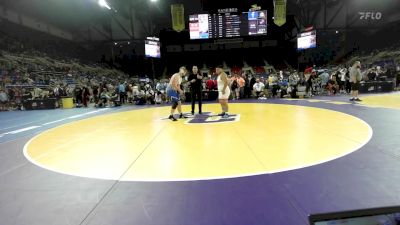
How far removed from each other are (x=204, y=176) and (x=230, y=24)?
17.0 meters

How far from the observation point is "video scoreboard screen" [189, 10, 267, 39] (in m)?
18.5

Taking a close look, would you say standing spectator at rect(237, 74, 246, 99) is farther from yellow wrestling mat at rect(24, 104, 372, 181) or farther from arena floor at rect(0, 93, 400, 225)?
arena floor at rect(0, 93, 400, 225)

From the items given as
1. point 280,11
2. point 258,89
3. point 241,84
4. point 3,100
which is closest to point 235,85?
point 241,84

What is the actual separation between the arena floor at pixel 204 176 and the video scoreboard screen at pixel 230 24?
559 inches

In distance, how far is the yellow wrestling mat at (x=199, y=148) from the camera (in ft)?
11.5

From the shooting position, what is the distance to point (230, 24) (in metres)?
18.6

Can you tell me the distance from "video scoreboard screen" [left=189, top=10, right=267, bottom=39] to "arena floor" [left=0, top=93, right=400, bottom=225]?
14.2 meters

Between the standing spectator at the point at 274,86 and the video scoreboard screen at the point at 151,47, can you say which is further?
the video scoreboard screen at the point at 151,47

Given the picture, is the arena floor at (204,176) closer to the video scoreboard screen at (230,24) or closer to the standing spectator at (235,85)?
the standing spectator at (235,85)

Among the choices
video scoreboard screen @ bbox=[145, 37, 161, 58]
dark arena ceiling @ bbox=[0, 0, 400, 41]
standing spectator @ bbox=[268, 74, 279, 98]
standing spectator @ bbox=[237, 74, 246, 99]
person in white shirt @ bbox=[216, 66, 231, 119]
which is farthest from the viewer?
dark arena ceiling @ bbox=[0, 0, 400, 41]

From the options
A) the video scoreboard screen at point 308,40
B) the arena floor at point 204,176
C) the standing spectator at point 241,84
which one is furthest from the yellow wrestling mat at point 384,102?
the video scoreboard screen at point 308,40

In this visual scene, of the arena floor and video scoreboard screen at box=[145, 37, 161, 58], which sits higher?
video scoreboard screen at box=[145, 37, 161, 58]

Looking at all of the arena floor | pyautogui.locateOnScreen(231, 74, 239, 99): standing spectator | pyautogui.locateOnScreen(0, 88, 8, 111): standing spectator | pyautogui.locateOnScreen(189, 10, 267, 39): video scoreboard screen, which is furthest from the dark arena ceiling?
the arena floor

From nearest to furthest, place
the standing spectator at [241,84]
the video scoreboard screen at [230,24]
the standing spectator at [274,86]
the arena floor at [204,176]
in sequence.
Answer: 1. the arena floor at [204,176]
2. the standing spectator at [241,84]
3. the standing spectator at [274,86]
4. the video scoreboard screen at [230,24]
